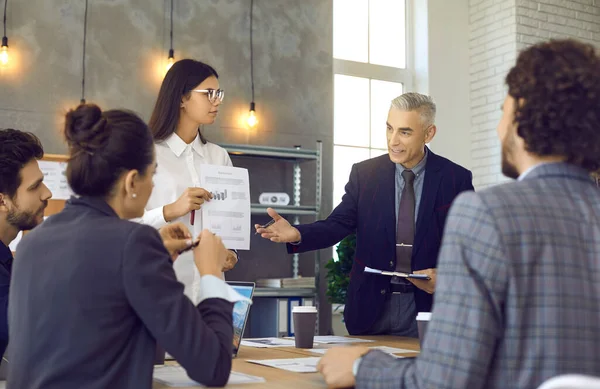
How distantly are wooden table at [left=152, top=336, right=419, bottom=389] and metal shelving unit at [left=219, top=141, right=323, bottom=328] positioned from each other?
2362 millimetres

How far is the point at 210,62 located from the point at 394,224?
8.70 ft

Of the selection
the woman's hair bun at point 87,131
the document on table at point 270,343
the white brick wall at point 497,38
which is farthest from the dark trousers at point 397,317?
the white brick wall at point 497,38

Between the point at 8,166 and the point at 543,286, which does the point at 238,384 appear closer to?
the point at 543,286

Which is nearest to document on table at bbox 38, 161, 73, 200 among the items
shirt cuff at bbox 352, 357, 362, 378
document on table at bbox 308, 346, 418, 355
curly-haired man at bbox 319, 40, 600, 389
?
document on table at bbox 308, 346, 418, 355

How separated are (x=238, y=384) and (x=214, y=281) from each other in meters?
0.22

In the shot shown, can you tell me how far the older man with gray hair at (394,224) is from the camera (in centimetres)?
271

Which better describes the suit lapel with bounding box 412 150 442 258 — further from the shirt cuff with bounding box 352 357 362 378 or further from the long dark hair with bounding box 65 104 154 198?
the long dark hair with bounding box 65 104 154 198

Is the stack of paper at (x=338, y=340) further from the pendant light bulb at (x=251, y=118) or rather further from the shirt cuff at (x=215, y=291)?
the pendant light bulb at (x=251, y=118)

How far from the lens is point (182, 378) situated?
159cm

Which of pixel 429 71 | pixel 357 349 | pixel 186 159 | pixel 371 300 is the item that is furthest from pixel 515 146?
pixel 429 71

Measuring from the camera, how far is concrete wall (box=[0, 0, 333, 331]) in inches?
179

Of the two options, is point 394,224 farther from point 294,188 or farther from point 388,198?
point 294,188

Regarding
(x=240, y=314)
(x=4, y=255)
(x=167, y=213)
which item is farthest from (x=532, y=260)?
(x=167, y=213)

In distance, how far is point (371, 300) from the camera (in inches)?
107
